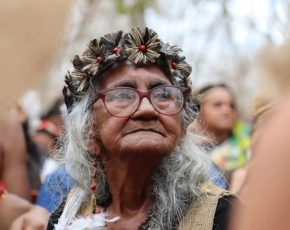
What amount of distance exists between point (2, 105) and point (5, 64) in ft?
→ 0.17

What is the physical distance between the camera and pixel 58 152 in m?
3.03

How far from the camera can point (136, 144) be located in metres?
2.53

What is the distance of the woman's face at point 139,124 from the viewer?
2533mm

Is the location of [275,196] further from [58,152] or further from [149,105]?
[58,152]

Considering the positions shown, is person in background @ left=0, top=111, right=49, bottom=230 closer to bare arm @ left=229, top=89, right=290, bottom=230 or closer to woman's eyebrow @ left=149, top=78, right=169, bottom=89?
woman's eyebrow @ left=149, top=78, right=169, bottom=89

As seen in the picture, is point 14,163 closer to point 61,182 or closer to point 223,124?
point 61,182

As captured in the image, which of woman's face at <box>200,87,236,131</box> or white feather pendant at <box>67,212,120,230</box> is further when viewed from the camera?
woman's face at <box>200,87,236,131</box>

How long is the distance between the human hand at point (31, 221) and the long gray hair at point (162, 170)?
0.25m

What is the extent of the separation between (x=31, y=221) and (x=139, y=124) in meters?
0.72

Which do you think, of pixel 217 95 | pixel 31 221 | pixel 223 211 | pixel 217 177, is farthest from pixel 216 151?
pixel 223 211

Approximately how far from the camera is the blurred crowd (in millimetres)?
902

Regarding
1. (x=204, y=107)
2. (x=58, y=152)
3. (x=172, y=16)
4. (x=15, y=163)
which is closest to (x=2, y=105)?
(x=58, y=152)

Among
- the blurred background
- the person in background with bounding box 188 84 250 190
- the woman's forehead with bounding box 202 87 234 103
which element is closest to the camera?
the blurred background

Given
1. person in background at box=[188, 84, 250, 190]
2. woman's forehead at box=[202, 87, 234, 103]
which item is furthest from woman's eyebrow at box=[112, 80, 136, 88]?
woman's forehead at box=[202, 87, 234, 103]
